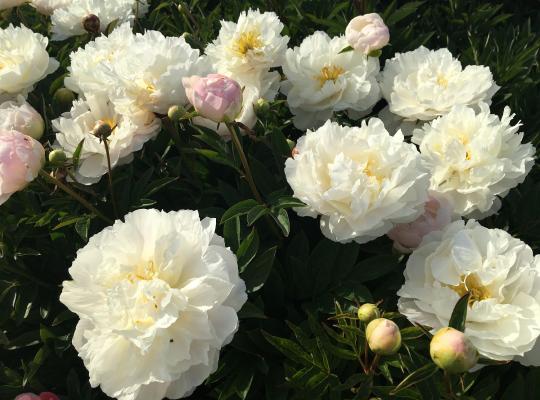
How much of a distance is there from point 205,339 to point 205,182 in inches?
21.8

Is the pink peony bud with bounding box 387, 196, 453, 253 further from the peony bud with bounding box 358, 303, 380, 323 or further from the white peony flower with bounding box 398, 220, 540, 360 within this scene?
the peony bud with bounding box 358, 303, 380, 323

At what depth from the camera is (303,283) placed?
3.81 feet

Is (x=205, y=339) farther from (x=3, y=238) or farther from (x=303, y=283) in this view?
(x=3, y=238)

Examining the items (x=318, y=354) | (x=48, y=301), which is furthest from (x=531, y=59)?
(x=48, y=301)

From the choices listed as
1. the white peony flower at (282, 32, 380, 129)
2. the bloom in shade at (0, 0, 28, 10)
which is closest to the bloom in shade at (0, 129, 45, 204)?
the white peony flower at (282, 32, 380, 129)

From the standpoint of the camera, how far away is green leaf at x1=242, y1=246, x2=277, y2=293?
1.04 meters

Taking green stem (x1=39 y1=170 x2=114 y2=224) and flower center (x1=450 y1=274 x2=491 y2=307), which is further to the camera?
green stem (x1=39 y1=170 x2=114 y2=224)

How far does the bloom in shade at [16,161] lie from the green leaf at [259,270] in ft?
1.39

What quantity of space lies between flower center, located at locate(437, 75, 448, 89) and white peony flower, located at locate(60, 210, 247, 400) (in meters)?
0.73

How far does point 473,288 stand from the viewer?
1.01 meters

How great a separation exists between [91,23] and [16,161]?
763mm

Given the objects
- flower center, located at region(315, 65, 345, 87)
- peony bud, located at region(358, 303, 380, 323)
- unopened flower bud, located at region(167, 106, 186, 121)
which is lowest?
peony bud, located at region(358, 303, 380, 323)

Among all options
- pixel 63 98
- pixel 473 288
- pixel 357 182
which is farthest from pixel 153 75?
pixel 473 288

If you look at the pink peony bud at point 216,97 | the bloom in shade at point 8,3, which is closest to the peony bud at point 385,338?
the pink peony bud at point 216,97
